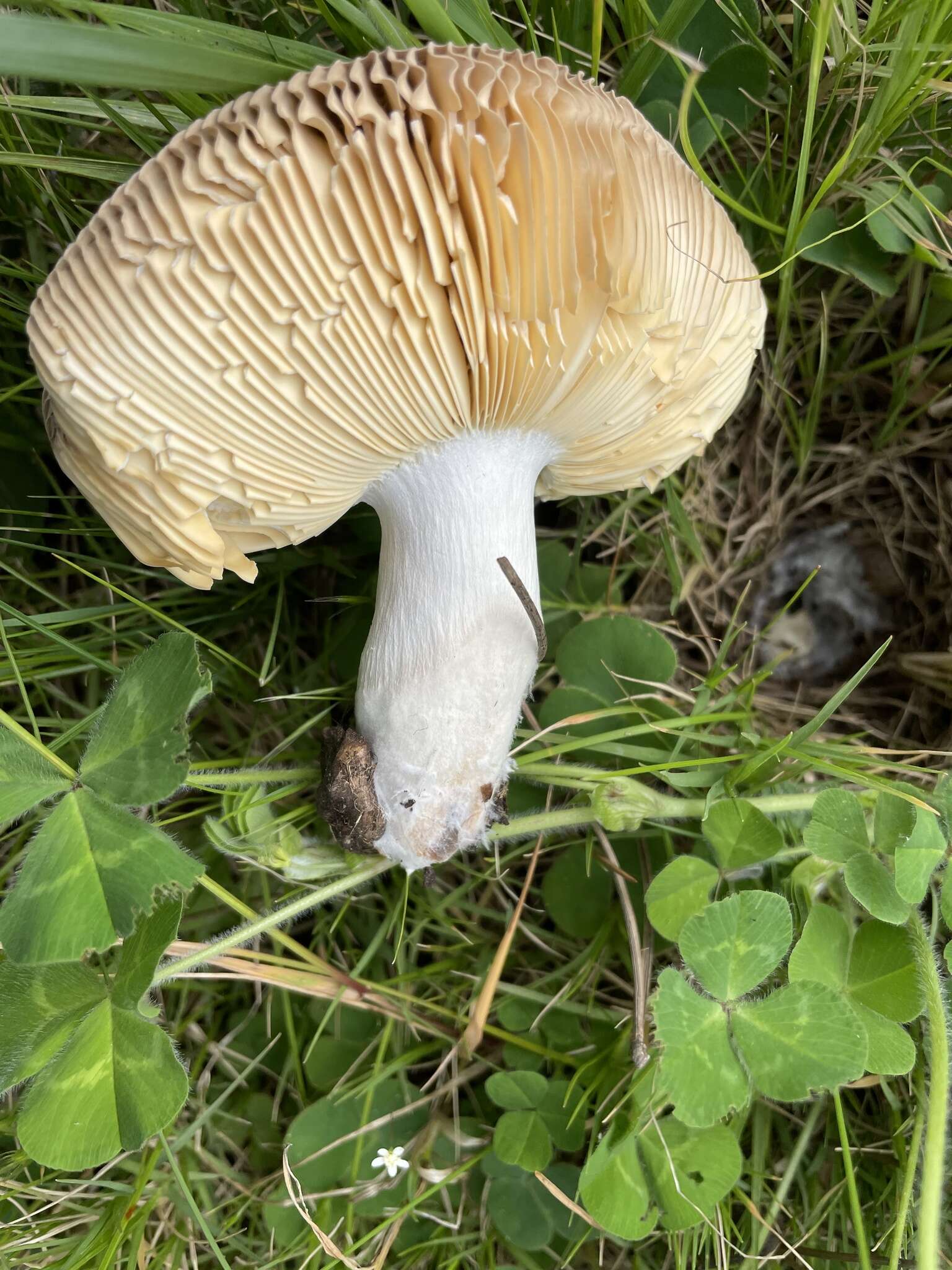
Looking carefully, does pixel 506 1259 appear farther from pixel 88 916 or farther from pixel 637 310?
pixel 637 310

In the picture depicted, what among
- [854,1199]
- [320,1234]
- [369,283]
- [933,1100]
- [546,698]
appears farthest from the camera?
[546,698]

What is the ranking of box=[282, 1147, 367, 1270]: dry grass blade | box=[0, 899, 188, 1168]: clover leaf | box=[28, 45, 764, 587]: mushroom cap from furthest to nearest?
box=[282, 1147, 367, 1270]: dry grass blade, box=[0, 899, 188, 1168]: clover leaf, box=[28, 45, 764, 587]: mushroom cap

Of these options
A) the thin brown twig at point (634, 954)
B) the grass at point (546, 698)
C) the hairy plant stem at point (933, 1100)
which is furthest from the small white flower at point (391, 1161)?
the hairy plant stem at point (933, 1100)

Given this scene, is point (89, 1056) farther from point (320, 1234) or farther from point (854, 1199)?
point (854, 1199)

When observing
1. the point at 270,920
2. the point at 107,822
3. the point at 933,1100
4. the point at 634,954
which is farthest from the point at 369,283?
the point at 933,1100

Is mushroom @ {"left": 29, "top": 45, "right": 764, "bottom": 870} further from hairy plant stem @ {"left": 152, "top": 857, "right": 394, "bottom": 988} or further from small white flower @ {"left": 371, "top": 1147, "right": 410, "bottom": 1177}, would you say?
small white flower @ {"left": 371, "top": 1147, "right": 410, "bottom": 1177}

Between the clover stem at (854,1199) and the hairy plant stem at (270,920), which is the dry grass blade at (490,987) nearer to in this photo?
the hairy plant stem at (270,920)

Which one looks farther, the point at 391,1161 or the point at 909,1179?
the point at 391,1161

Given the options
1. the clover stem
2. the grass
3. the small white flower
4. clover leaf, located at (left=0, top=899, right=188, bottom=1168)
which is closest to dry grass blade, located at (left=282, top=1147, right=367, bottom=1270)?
the grass
